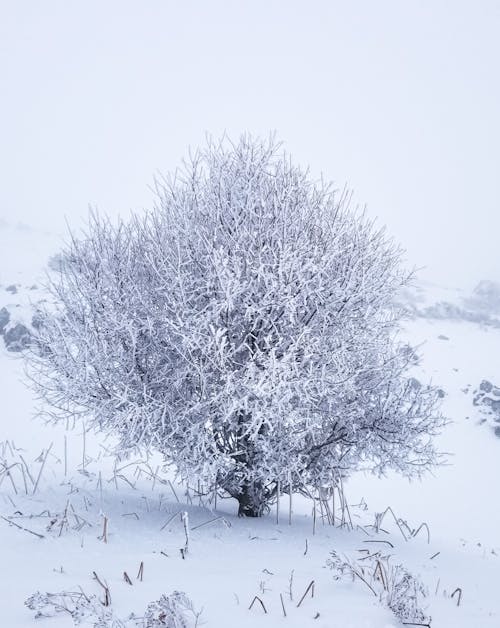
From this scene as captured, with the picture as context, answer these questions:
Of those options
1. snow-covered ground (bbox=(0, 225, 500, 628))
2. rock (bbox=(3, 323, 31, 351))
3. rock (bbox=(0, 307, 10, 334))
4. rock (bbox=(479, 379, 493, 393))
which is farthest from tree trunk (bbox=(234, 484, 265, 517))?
rock (bbox=(0, 307, 10, 334))

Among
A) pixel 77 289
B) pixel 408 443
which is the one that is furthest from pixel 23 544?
pixel 408 443

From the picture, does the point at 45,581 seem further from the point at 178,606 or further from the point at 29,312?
the point at 29,312

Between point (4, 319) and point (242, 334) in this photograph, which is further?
point (4, 319)

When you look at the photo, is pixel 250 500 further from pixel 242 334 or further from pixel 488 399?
pixel 488 399

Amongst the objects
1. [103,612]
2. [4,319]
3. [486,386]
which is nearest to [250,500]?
[103,612]

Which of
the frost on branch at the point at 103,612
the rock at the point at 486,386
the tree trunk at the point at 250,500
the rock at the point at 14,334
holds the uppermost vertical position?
the rock at the point at 14,334

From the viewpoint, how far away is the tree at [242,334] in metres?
5.37

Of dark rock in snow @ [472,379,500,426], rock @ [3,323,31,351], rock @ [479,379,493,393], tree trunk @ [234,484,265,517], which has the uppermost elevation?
rock @ [3,323,31,351]

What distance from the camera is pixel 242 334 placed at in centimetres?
597

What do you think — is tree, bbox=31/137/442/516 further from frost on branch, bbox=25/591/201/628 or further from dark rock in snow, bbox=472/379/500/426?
dark rock in snow, bbox=472/379/500/426

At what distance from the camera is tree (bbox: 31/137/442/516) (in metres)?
5.37

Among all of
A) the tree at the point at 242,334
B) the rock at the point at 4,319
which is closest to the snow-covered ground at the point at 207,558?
the tree at the point at 242,334

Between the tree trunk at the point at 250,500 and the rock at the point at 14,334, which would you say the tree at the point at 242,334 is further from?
the rock at the point at 14,334

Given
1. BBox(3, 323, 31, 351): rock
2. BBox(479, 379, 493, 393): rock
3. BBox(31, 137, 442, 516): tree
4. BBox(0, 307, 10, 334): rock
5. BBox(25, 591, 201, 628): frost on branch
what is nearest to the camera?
BBox(25, 591, 201, 628): frost on branch
